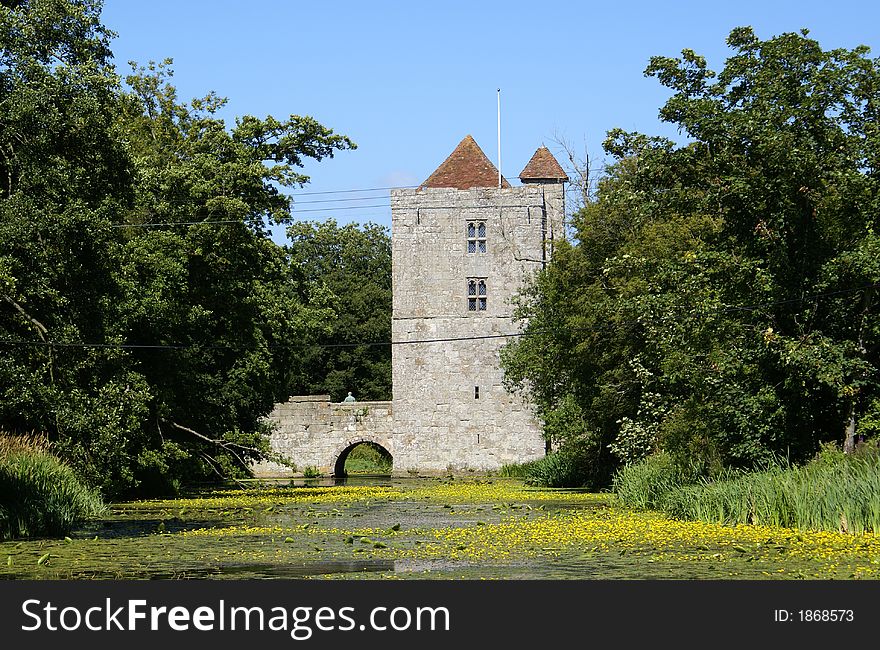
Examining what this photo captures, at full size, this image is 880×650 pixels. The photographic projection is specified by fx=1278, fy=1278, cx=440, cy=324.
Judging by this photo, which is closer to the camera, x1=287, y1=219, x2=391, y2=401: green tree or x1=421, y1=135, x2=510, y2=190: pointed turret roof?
x1=421, y1=135, x2=510, y2=190: pointed turret roof

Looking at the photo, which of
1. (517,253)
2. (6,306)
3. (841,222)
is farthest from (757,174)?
(517,253)

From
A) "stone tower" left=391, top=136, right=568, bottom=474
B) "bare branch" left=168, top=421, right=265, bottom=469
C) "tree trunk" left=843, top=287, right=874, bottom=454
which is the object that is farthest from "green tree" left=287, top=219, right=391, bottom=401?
"tree trunk" left=843, top=287, right=874, bottom=454

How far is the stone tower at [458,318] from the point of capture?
5512 cm

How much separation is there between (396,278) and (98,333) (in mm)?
31588

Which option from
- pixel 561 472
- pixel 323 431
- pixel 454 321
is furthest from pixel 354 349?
pixel 561 472

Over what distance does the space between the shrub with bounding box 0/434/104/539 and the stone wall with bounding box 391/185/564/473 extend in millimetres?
32673

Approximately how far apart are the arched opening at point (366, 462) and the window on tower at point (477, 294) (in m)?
9.33

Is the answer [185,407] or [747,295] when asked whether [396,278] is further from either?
[747,295]

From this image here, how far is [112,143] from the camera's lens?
2436cm

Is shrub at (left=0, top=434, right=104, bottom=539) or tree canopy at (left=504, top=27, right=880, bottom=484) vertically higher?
tree canopy at (left=504, top=27, right=880, bottom=484)

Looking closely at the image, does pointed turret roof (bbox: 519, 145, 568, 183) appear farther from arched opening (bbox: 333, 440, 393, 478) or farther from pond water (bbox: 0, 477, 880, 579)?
pond water (bbox: 0, 477, 880, 579)

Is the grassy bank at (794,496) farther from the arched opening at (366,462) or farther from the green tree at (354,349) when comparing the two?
the green tree at (354,349)

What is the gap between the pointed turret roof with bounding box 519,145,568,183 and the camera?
6128 cm

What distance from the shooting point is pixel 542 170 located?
201 feet
